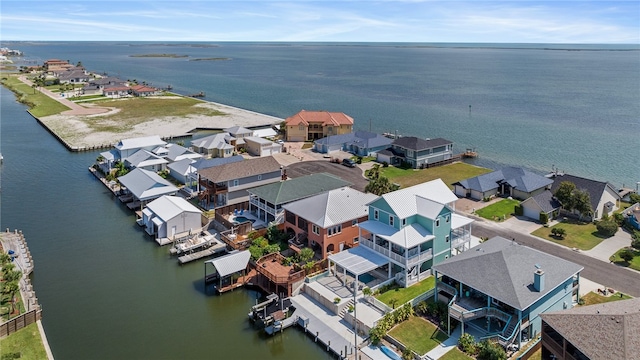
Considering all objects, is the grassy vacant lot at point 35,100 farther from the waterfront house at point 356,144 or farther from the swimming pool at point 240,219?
the swimming pool at point 240,219

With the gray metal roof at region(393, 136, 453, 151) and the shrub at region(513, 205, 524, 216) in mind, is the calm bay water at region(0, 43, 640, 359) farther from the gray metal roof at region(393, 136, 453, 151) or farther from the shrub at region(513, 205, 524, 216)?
the shrub at region(513, 205, 524, 216)

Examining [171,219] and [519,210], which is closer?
[171,219]

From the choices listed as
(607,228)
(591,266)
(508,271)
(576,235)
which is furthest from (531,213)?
(508,271)

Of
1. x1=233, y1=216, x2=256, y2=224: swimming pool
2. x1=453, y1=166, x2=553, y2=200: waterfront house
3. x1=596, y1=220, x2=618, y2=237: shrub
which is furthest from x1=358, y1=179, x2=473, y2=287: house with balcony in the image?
x1=453, y1=166, x2=553, y2=200: waterfront house

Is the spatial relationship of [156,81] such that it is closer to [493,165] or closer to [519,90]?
[519,90]

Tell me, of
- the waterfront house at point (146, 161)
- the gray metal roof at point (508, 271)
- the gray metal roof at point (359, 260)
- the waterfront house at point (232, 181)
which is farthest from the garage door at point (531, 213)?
the waterfront house at point (146, 161)

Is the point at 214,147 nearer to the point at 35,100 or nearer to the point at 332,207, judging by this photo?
the point at 332,207
